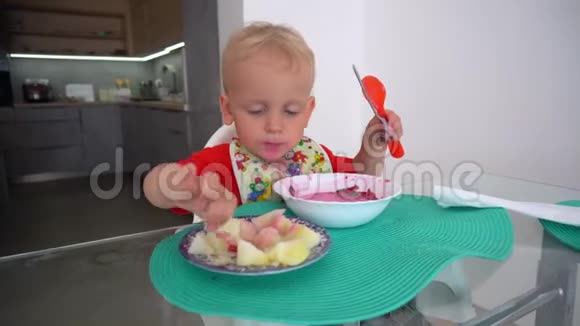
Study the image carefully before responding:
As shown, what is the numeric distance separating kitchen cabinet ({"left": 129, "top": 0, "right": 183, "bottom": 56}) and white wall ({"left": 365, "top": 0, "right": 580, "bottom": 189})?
78.2 inches

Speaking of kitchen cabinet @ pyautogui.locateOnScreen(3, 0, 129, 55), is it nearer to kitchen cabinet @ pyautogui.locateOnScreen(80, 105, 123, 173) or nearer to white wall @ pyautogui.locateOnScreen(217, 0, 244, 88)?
kitchen cabinet @ pyautogui.locateOnScreen(80, 105, 123, 173)

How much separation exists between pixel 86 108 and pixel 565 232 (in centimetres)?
488

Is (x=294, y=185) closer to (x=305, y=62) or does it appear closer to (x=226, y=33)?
(x=305, y=62)

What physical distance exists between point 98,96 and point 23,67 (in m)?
0.84

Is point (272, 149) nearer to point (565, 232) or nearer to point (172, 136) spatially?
point (565, 232)

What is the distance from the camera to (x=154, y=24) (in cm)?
391

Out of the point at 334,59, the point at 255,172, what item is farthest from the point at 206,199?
the point at 334,59

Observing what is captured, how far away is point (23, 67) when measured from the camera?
4.69m

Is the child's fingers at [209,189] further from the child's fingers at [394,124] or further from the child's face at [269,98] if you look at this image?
the child's fingers at [394,124]

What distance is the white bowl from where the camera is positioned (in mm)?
549

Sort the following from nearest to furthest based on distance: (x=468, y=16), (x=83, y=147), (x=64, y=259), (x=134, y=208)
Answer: (x=64, y=259) < (x=468, y=16) < (x=134, y=208) < (x=83, y=147)

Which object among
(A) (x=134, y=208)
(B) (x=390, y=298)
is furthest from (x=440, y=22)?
(A) (x=134, y=208)

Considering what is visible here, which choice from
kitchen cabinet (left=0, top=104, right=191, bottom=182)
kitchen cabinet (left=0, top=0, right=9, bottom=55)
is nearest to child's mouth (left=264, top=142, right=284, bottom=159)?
kitchen cabinet (left=0, top=104, right=191, bottom=182)

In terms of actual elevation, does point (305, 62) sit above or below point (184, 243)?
above
